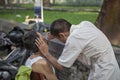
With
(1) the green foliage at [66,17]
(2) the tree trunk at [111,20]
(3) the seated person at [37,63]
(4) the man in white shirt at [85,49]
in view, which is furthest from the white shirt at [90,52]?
(1) the green foliage at [66,17]

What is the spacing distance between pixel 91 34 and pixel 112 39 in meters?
4.04

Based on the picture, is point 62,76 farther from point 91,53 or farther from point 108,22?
point 91,53

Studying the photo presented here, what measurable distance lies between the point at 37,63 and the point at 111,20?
4.40 metres

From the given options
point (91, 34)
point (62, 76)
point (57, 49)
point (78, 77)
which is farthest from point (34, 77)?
point (57, 49)

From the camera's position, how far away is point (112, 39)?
334 inches

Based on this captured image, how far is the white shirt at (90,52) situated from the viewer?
174 inches

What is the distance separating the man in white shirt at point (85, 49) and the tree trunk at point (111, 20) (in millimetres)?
3866

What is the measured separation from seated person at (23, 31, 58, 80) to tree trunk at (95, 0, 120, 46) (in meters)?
4.04

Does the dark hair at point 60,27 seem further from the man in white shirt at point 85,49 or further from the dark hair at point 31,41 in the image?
the dark hair at point 31,41

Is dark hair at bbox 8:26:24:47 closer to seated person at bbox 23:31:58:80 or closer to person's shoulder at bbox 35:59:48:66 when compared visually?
seated person at bbox 23:31:58:80

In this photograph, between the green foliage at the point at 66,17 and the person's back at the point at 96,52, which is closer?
the person's back at the point at 96,52

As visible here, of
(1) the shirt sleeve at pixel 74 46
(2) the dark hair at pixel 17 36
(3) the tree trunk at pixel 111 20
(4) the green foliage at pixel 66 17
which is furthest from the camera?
(4) the green foliage at pixel 66 17

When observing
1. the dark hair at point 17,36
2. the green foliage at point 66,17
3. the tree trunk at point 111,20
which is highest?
the tree trunk at point 111,20

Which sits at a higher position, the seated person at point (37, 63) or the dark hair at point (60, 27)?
the dark hair at point (60, 27)
